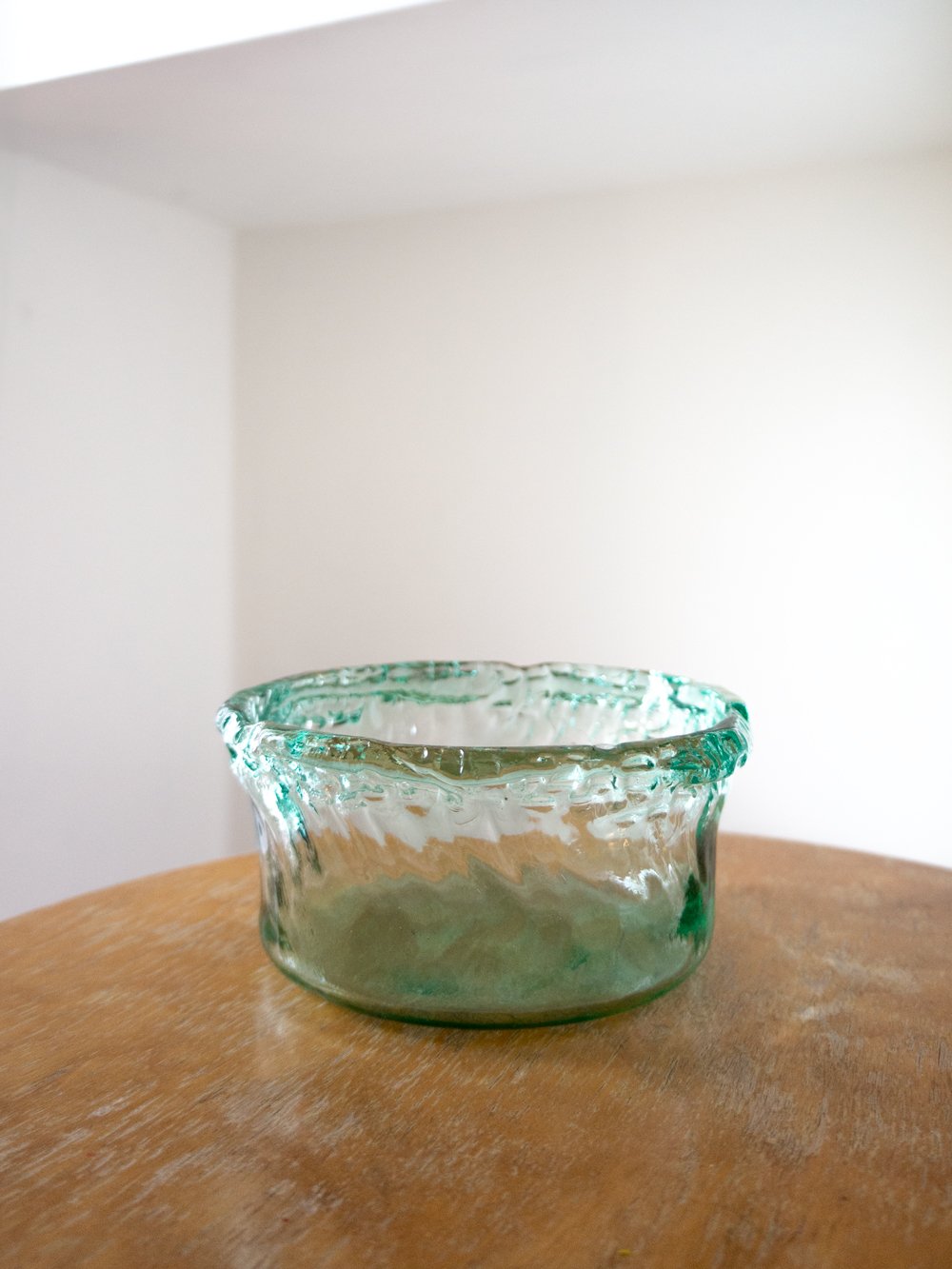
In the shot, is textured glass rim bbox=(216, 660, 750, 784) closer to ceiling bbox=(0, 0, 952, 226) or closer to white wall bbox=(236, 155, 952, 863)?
ceiling bbox=(0, 0, 952, 226)

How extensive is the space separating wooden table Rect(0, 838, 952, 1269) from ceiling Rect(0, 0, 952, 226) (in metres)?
1.31

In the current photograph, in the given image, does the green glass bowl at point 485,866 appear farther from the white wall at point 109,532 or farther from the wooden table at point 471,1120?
the white wall at point 109,532

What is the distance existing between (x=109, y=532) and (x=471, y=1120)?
188 centimetres

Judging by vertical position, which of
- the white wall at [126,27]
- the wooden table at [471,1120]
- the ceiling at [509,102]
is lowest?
the wooden table at [471,1120]

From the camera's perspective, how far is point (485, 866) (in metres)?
0.50

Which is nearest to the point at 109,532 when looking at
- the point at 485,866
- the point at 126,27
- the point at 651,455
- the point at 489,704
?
the point at 126,27

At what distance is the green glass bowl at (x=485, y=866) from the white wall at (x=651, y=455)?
1.53m

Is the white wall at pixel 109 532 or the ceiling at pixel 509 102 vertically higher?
the ceiling at pixel 509 102

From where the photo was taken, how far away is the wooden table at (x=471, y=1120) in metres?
0.36

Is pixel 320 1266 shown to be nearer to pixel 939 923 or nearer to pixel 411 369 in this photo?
pixel 939 923

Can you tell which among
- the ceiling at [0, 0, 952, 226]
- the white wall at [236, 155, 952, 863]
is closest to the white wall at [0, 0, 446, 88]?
the ceiling at [0, 0, 952, 226]

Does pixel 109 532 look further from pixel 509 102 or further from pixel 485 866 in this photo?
pixel 485 866

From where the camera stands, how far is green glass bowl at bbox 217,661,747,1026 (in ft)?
1.59

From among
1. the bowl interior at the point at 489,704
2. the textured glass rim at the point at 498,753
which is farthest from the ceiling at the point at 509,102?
the textured glass rim at the point at 498,753
